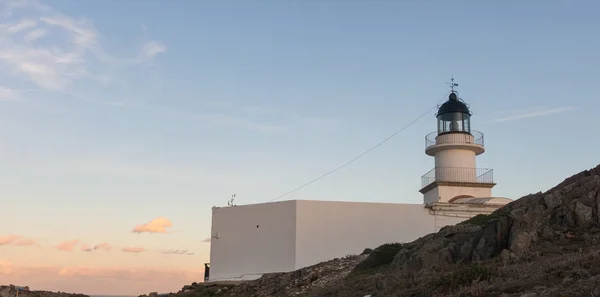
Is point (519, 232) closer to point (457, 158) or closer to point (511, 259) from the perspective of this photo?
point (511, 259)

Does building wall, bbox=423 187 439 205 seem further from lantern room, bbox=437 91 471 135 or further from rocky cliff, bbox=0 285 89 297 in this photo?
rocky cliff, bbox=0 285 89 297

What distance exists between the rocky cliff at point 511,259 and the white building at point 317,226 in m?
7.20

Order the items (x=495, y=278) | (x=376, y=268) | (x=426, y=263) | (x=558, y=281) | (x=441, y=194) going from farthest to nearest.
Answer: (x=441, y=194)
(x=376, y=268)
(x=426, y=263)
(x=495, y=278)
(x=558, y=281)

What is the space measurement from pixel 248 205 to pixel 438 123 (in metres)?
10.5

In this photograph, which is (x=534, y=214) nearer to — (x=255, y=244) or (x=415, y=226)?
(x=415, y=226)

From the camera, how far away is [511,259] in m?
11.8

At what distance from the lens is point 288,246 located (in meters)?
24.9

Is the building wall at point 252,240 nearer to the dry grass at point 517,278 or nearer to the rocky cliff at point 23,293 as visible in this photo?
the dry grass at point 517,278

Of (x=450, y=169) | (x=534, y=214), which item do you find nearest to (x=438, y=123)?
(x=450, y=169)

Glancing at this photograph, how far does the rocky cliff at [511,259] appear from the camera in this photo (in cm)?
914

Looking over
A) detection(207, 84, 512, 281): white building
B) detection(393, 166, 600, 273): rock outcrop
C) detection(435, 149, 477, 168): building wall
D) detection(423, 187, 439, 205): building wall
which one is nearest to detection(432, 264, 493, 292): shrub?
detection(393, 166, 600, 273): rock outcrop

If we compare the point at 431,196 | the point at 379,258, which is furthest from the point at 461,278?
the point at 431,196

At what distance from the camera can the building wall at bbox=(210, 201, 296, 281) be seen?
25.1 metres

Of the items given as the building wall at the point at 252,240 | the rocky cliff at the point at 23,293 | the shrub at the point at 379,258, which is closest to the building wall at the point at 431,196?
the building wall at the point at 252,240
